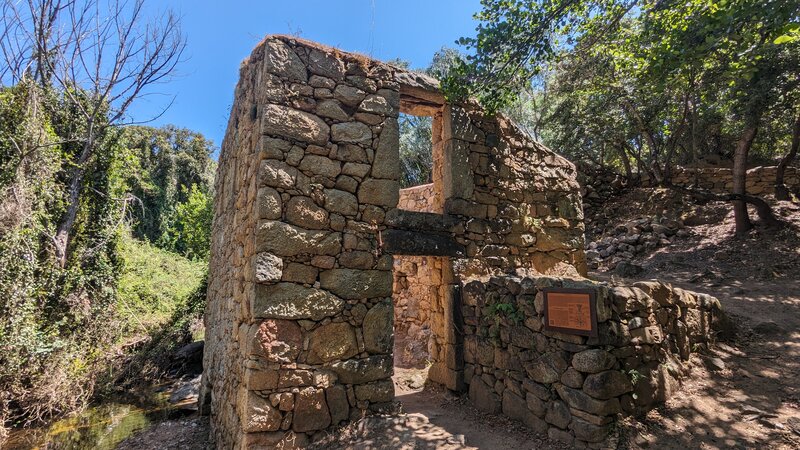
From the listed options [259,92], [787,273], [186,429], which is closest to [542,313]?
[259,92]

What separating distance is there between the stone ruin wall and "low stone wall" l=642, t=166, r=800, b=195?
360 inches

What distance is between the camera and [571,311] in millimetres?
3516

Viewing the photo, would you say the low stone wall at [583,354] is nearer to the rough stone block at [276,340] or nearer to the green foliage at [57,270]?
the rough stone block at [276,340]

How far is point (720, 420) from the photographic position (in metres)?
3.39

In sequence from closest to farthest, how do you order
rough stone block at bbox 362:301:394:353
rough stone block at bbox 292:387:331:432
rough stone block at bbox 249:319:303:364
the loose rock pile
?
1. rough stone block at bbox 249:319:303:364
2. rough stone block at bbox 292:387:331:432
3. rough stone block at bbox 362:301:394:353
4. the loose rock pile

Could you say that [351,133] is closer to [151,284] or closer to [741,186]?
[741,186]

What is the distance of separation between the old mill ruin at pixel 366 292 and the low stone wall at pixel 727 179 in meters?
9.25

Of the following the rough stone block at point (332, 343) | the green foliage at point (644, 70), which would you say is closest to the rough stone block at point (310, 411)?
the rough stone block at point (332, 343)

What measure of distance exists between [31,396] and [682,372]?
863 cm

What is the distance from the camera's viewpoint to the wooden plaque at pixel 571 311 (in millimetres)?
3371

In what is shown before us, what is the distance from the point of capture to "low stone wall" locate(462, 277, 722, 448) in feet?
11.0

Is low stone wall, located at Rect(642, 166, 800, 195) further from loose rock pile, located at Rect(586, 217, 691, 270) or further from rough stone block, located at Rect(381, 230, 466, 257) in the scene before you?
rough stone block, located at Rect(381, 230, 466, 257)

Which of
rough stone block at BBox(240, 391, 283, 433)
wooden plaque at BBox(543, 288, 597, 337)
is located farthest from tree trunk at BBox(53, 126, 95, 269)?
wooden plaque at BBox(543, 288, 597, 337)

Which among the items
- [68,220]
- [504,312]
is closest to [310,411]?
[504,312]
